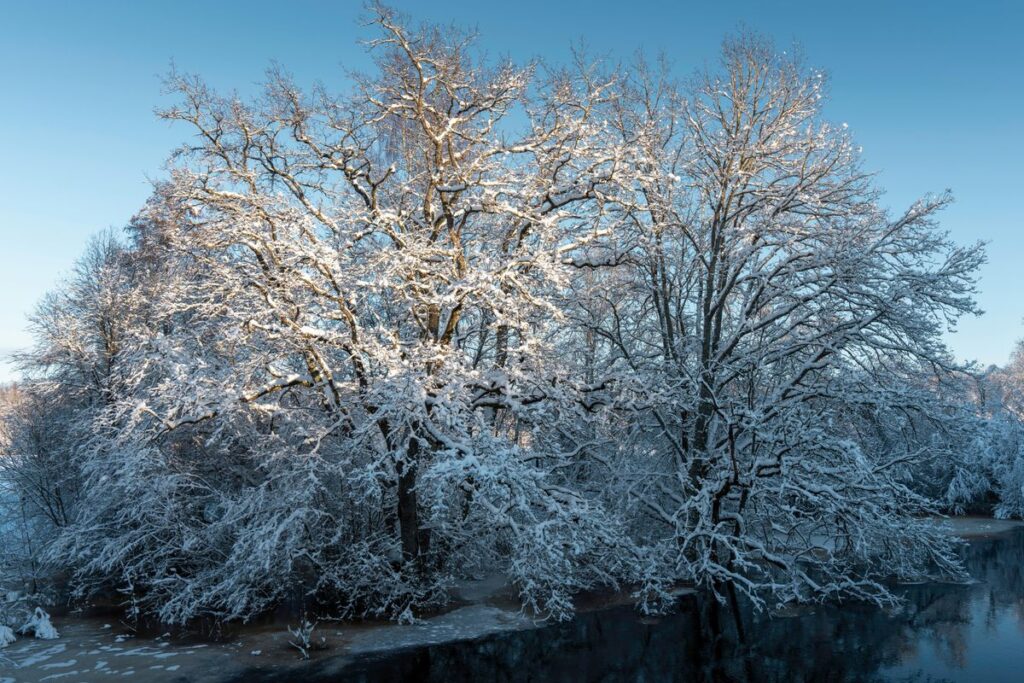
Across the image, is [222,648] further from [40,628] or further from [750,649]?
[750,649]

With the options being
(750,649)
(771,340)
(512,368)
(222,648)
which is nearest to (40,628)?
(222,648)

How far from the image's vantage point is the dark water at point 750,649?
37.0ft

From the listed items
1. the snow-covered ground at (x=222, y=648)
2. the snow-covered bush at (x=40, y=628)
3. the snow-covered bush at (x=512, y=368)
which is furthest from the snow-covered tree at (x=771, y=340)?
the snow-covered bush at (x=40, y=628)

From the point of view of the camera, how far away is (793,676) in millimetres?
11102

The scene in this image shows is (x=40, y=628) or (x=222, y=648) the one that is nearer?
(x=222, y=648)

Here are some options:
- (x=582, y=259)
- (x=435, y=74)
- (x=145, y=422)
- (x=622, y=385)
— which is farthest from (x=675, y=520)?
(x=145, y=422)

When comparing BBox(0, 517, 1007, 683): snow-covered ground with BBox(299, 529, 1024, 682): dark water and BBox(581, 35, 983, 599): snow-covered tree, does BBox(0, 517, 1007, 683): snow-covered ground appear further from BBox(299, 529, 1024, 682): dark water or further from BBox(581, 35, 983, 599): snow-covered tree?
BBox(581, 35, 983, 599): snow-covered tree

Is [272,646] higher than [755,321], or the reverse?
[755,321]

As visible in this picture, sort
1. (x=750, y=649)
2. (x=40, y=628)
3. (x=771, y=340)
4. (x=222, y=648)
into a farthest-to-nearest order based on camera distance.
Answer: (x=771, y=340)
(x=40, y=628)
(x=222, y=648)
(x=750, y=649)

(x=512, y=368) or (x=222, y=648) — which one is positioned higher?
(x=512, y=368)

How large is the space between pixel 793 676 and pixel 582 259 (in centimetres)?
1029

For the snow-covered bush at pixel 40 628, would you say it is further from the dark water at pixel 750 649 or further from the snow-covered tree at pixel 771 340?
the snow-covered tree at pixel 771 340

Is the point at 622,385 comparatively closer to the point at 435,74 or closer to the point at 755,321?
the point at 755,321

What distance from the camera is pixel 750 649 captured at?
12.7 meters
